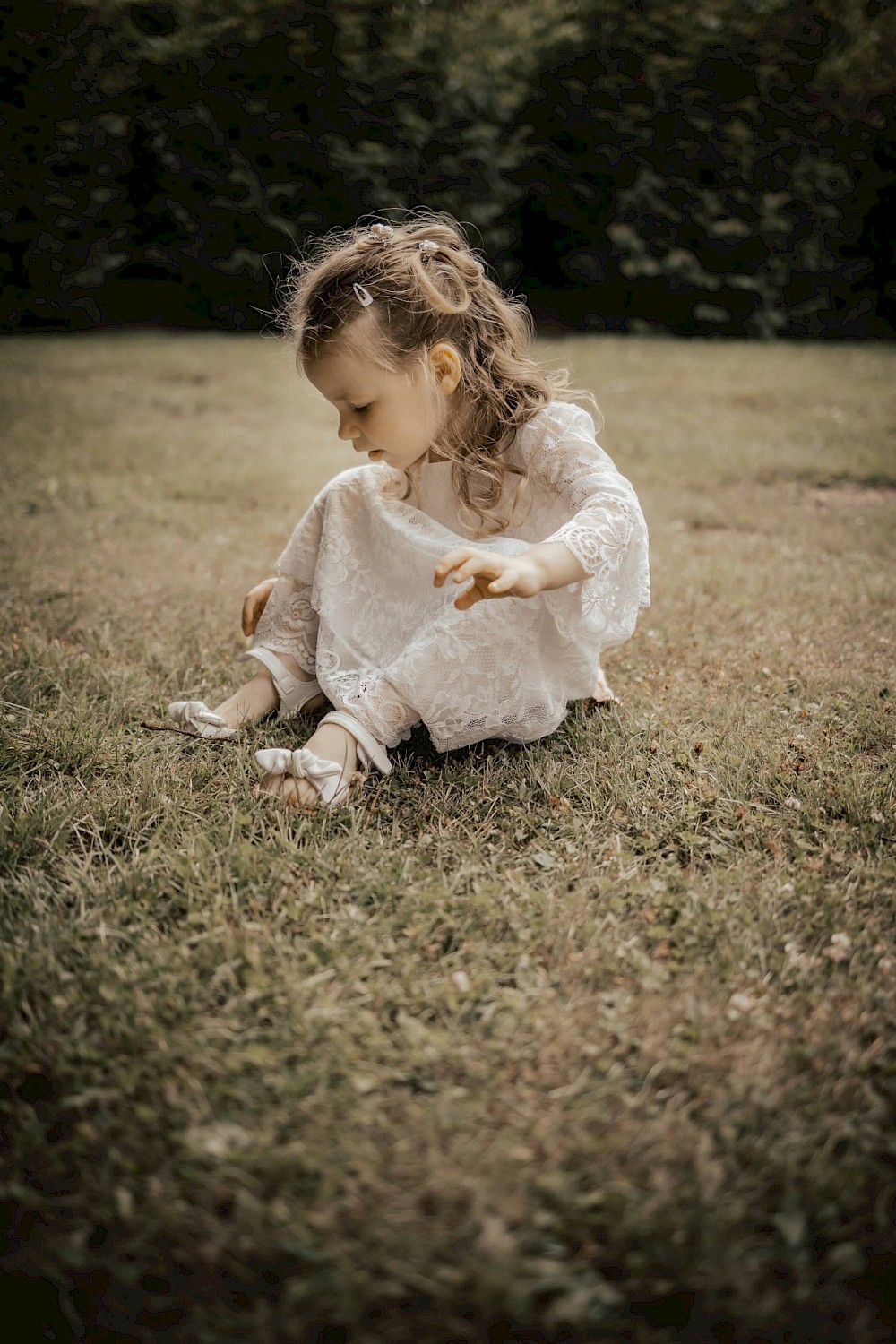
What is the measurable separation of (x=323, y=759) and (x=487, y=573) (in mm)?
492

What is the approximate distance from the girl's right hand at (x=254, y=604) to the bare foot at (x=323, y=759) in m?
0.45

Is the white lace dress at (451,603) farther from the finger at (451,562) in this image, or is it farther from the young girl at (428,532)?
the finger at (451,562)

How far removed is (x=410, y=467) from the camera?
212 centimetres

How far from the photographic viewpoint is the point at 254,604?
221 centimetres

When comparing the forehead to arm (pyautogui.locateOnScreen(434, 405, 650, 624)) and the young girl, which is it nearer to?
the young girl

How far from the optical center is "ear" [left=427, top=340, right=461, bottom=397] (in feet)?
6.40

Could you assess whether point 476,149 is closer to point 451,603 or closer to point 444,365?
point 444,365

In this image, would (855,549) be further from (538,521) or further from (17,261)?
(17,261)

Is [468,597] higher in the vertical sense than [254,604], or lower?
higher

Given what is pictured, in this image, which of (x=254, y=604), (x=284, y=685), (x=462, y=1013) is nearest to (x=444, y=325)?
(x=254, y=604)

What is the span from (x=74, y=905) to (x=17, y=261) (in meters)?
8.50

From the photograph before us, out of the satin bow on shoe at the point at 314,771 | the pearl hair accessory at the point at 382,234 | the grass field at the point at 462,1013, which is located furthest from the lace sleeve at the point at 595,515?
the satin bow on shoe at the point at 314,771

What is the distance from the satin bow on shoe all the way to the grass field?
0.25 feet

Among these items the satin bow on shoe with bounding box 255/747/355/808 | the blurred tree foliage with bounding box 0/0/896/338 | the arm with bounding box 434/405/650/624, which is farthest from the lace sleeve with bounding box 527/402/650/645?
the blurred tree foliage with bounding box 0/0/896/338
